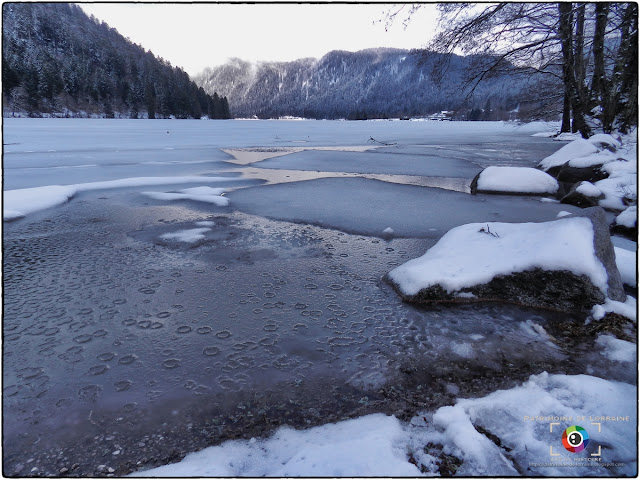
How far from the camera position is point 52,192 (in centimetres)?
579

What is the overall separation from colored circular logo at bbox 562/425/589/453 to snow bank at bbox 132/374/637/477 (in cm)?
2

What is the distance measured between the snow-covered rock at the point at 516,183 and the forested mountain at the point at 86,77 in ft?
237

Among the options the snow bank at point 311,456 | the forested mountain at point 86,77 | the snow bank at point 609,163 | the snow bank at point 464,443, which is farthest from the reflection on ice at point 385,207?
the forested mountain at point 86,77

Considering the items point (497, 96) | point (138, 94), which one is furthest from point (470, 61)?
point (497, 96)

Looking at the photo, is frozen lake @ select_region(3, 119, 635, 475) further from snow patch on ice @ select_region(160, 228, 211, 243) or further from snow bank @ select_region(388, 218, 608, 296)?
snow bank @ select_region(388, 218, 608, 296)

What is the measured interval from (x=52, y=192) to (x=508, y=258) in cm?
672

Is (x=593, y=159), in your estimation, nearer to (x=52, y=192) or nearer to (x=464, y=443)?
(x=464, y=443)

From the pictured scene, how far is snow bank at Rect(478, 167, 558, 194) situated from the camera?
6563mm

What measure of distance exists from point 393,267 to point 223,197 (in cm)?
363

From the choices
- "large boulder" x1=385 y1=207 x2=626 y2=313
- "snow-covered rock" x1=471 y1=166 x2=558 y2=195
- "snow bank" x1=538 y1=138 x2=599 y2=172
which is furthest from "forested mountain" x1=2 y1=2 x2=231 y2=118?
"large boulder" x1=385 y1=207 x2=626 y2=313

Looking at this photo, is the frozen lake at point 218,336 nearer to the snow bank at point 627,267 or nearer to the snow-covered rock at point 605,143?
the snow bank at point 627,267

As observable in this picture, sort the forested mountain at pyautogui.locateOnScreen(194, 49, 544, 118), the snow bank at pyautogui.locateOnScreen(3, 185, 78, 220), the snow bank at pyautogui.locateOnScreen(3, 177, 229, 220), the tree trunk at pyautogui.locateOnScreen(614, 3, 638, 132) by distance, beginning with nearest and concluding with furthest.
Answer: the tree trunk at pyautogui.locateOnScreen(614, 3, 638, 132)
the snow bank at pyautogui.locateOnScreen(3, 185, 78, 220)
the snow bank at pyautogui.locateOnScreen(3, 177, 229, 220)
the forested mountain at pyautogui.locateOnScreen(194, 49, 544, 118)

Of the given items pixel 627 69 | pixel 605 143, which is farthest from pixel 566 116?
pixel 627 69

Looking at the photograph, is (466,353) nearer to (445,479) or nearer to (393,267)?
(445,479)
